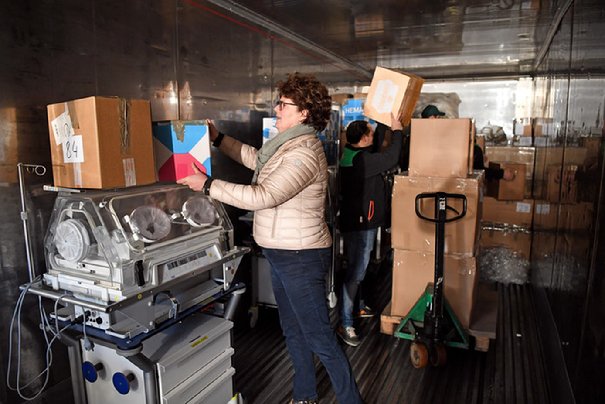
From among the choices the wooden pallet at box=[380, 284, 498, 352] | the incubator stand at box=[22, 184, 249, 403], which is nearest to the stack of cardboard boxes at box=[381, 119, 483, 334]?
the wooden pallet at box=[380, 284, 498, 352]

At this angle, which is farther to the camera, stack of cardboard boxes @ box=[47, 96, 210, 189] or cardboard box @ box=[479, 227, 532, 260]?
cardboard box @ box=[479, 227, 532, 260]

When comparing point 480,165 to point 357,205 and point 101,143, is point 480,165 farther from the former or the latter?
point 101,143

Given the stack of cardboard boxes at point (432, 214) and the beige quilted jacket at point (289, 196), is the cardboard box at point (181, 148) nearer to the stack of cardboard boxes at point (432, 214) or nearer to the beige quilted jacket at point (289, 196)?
the beige quilted jacket at point (289, 196)

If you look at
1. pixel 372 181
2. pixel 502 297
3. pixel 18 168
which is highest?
pixel 18 168

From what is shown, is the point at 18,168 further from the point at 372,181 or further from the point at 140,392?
the point at 372,181

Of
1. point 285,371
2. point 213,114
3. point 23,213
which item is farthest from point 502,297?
point 23,213

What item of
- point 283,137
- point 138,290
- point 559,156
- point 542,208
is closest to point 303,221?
point 283,137

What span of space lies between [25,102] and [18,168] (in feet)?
0.91

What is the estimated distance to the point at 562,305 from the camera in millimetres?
2406

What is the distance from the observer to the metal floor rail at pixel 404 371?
251cm

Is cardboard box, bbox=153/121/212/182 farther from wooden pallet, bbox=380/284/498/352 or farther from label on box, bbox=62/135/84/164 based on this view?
wooden pallet, bbox=380/284/498/352

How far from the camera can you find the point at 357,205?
121 inches

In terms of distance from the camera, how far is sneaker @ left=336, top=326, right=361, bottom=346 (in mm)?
3101

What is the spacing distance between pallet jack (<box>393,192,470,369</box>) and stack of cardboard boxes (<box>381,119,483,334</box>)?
92 millimetres
